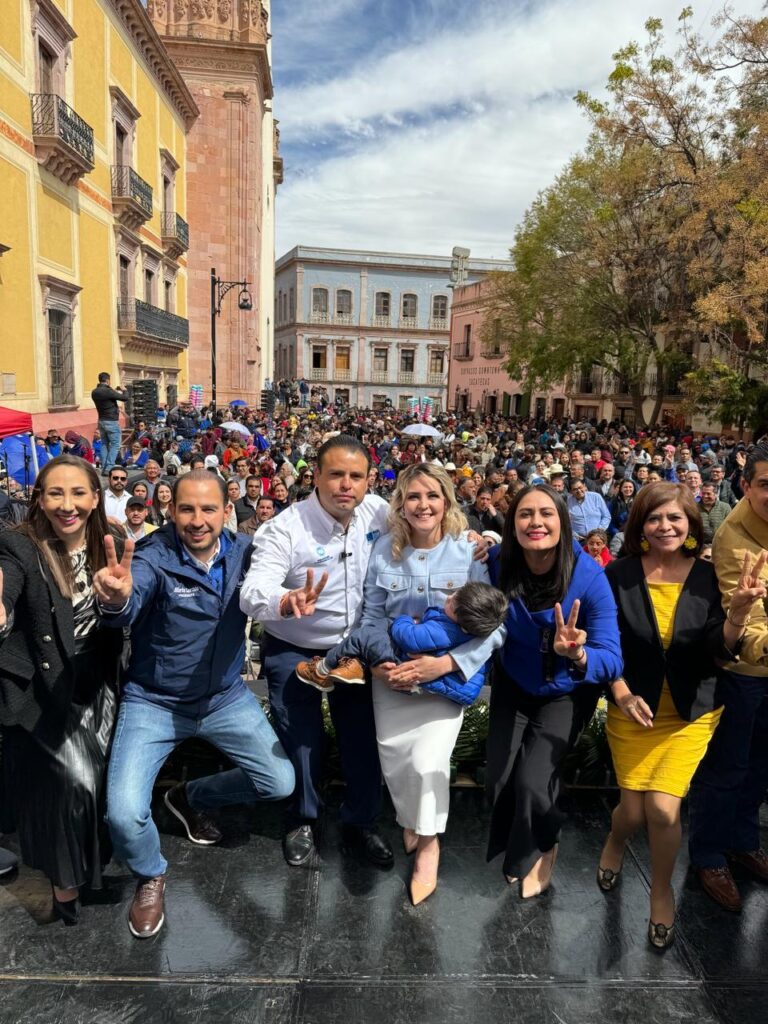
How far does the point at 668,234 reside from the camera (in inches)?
866

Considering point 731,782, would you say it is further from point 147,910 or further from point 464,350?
point 464,350

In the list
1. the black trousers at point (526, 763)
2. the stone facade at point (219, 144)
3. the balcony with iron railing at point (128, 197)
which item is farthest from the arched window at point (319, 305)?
the black trousers at point (526, 763)

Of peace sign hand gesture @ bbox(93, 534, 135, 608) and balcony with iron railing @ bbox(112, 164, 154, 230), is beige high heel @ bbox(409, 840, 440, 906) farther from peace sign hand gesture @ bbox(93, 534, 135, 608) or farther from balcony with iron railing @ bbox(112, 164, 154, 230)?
balcony with iron railing @ bbox(112, 164, 154, 230)

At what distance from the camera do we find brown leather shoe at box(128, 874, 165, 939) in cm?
271

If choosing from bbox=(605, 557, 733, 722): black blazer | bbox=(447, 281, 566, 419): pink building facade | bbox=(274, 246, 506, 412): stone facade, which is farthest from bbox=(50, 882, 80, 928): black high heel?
bbox=(274, 246, 506, 412): stone facade

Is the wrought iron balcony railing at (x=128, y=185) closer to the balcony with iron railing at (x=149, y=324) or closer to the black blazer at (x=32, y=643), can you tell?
the balcony with iron railing at (x=149, y=324)

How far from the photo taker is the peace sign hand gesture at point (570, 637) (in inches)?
104

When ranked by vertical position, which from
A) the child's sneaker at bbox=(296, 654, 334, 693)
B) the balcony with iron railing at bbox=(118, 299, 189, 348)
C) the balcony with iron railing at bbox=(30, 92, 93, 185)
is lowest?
the child's sneaker at bbox=(296, 654, 334, 693)

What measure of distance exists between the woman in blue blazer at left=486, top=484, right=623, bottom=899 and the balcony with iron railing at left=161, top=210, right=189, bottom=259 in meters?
23.8

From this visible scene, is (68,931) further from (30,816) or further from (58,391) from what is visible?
(58,391)

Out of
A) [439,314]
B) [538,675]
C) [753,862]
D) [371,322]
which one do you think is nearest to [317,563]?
[538,675]

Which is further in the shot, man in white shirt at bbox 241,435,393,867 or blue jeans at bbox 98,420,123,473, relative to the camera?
blue jeans at bbox 98,420,123,473

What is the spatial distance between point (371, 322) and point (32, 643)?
201 feet

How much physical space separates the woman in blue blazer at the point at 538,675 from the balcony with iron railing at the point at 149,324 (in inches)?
758
